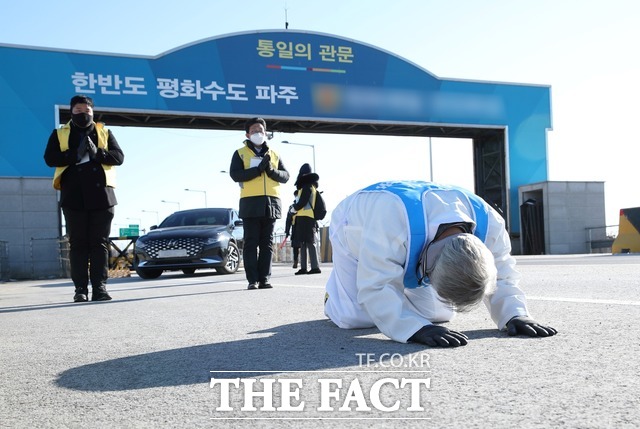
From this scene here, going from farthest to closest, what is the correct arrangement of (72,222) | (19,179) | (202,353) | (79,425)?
(19,179)
(72,222)
(202,353)
(79,425)

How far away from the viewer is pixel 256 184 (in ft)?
25.9

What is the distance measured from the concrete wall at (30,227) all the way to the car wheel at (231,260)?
926cm

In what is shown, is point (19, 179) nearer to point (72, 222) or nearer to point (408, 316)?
point (72, 222)

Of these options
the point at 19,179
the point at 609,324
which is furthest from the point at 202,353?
the point at 19,179

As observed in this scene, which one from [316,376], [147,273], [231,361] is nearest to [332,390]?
[316,376]

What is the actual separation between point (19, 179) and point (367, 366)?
1961cm

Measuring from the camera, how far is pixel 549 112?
27.6m

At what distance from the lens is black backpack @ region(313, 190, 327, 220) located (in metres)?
12.0

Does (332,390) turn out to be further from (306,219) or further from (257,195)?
(306,219)

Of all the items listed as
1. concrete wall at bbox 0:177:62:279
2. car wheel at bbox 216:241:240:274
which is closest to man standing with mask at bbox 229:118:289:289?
car wheel at bbox 216:241:240:274

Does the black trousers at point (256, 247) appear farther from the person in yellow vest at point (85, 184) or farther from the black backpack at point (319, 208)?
the black backpack at point (319, 208)

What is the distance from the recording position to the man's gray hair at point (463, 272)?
2.71 m

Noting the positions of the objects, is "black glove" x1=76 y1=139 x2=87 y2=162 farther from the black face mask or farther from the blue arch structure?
the blue arch structure

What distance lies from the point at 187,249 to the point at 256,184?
4.60m
